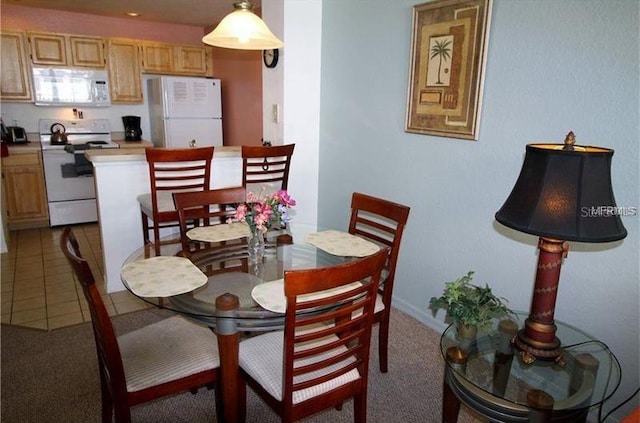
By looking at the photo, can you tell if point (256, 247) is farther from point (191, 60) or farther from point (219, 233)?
point (191, 60)

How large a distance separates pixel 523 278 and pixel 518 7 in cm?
129

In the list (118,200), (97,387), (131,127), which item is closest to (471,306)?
(97,387)

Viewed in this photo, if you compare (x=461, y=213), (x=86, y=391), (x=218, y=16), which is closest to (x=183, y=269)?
(x=86, y=391)

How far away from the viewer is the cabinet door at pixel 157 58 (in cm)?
510

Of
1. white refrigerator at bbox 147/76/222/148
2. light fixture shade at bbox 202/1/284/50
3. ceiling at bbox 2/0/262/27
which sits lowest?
white refrigerator at bbox 147/76/222/148

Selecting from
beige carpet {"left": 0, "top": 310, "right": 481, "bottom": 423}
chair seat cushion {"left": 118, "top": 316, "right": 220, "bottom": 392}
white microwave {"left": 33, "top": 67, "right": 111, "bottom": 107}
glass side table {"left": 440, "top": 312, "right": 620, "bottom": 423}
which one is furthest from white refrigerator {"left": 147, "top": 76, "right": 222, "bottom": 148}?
glass side table {"left": 440, "top": 312, "right": 620, "bottom": 423}

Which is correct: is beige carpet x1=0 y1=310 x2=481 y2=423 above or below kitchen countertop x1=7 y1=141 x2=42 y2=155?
below

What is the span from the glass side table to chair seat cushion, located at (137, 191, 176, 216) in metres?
2.01

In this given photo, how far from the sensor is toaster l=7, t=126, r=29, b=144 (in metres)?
4.61

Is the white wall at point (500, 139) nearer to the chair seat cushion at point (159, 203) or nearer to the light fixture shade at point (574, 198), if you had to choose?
the light fixture shade at point (574, 198)

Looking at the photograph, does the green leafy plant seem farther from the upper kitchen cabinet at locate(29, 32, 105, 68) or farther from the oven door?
the upper kitchen cabinet at locate(29, 32, 105, 68)

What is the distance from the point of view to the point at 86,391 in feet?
6.65

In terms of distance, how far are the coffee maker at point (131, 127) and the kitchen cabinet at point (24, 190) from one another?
1050mm

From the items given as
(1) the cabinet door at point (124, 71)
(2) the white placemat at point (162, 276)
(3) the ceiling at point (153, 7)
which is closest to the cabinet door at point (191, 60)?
(3) the ceiling at point (153, 7)
